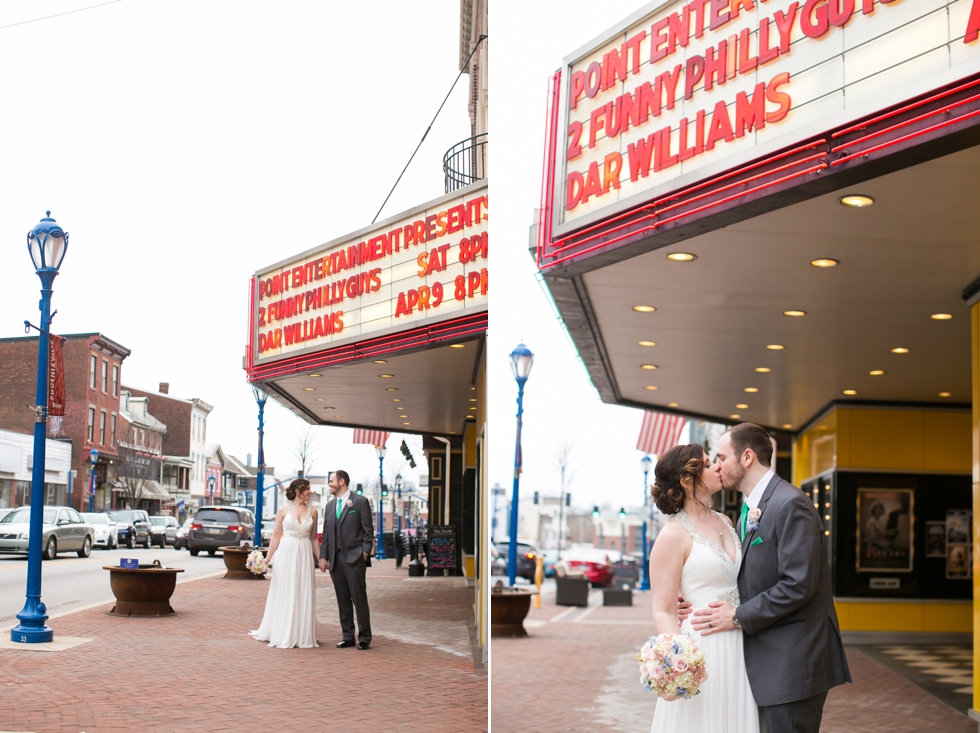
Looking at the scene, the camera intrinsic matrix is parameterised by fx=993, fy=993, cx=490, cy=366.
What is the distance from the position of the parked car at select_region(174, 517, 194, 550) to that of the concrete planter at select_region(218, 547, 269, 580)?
1.51ft

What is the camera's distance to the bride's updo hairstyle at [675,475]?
14.5 feet

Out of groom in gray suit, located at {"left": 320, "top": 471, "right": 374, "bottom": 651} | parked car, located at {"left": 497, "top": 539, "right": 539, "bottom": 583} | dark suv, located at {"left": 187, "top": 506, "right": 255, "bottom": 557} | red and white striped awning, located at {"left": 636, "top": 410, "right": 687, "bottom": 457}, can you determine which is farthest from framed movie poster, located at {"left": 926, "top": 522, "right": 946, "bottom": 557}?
dark suv, located at {"left": 187, "top": 506, "right": 255, "bottom": 557}

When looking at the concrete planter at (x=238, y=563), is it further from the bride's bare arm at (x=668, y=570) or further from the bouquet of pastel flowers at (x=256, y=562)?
the bride's bare arm at (x=668, y=570)

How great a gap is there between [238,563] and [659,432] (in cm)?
1729

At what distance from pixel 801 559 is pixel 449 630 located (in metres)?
5.58

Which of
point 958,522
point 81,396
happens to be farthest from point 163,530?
point 958,522

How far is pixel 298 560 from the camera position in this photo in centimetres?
878

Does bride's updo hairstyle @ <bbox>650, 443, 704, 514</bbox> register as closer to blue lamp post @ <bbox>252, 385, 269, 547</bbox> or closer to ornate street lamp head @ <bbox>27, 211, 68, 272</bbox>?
blue lamp post @ <bbox>252, 385, 269, 547</bbox>

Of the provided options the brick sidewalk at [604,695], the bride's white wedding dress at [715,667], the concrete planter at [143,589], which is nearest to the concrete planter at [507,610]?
the brick sidewalk at [604,695]

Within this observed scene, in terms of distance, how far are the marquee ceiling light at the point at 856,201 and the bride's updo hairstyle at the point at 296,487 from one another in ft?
15.1

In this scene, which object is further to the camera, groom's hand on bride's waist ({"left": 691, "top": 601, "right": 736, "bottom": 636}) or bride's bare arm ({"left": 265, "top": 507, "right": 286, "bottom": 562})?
bride's bare arm ({"left": 265, "top": 507, "right": 286, "bottom": 562})

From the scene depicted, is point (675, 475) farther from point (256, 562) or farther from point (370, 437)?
point (256, 562)

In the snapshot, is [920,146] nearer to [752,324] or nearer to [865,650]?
[752,324]

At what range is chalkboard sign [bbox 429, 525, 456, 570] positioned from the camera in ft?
43.5
